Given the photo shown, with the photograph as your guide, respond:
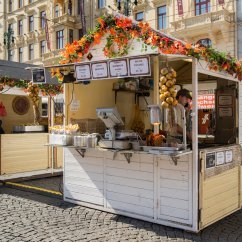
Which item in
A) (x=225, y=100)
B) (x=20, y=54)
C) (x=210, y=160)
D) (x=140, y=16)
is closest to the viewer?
(x=210, y=160)

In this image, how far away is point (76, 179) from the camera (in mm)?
6527

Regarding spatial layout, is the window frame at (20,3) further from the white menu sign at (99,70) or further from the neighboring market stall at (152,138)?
the white menu sign at (99,70)

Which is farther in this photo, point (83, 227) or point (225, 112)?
point (225, 112)

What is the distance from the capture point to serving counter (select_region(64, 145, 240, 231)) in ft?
16.9

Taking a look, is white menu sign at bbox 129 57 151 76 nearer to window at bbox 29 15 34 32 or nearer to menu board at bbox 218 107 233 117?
menu board at bbox 218 107 233 117

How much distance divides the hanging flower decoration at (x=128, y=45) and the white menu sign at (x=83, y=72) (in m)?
0.46

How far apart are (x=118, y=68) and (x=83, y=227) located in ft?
7.73

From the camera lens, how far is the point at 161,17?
82.0 ft

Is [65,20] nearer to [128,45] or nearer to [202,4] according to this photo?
[202,4]

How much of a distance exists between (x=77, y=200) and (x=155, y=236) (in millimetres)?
2034

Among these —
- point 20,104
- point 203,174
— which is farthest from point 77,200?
point 20,104

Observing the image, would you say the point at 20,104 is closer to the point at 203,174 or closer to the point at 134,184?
the point at 134,184

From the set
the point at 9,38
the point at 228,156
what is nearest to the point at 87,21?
the point at 9,38

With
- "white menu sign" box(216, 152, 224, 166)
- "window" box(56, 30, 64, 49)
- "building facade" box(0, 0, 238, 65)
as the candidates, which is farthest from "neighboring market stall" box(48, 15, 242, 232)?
"window" box(56, 30, 64, 49)
